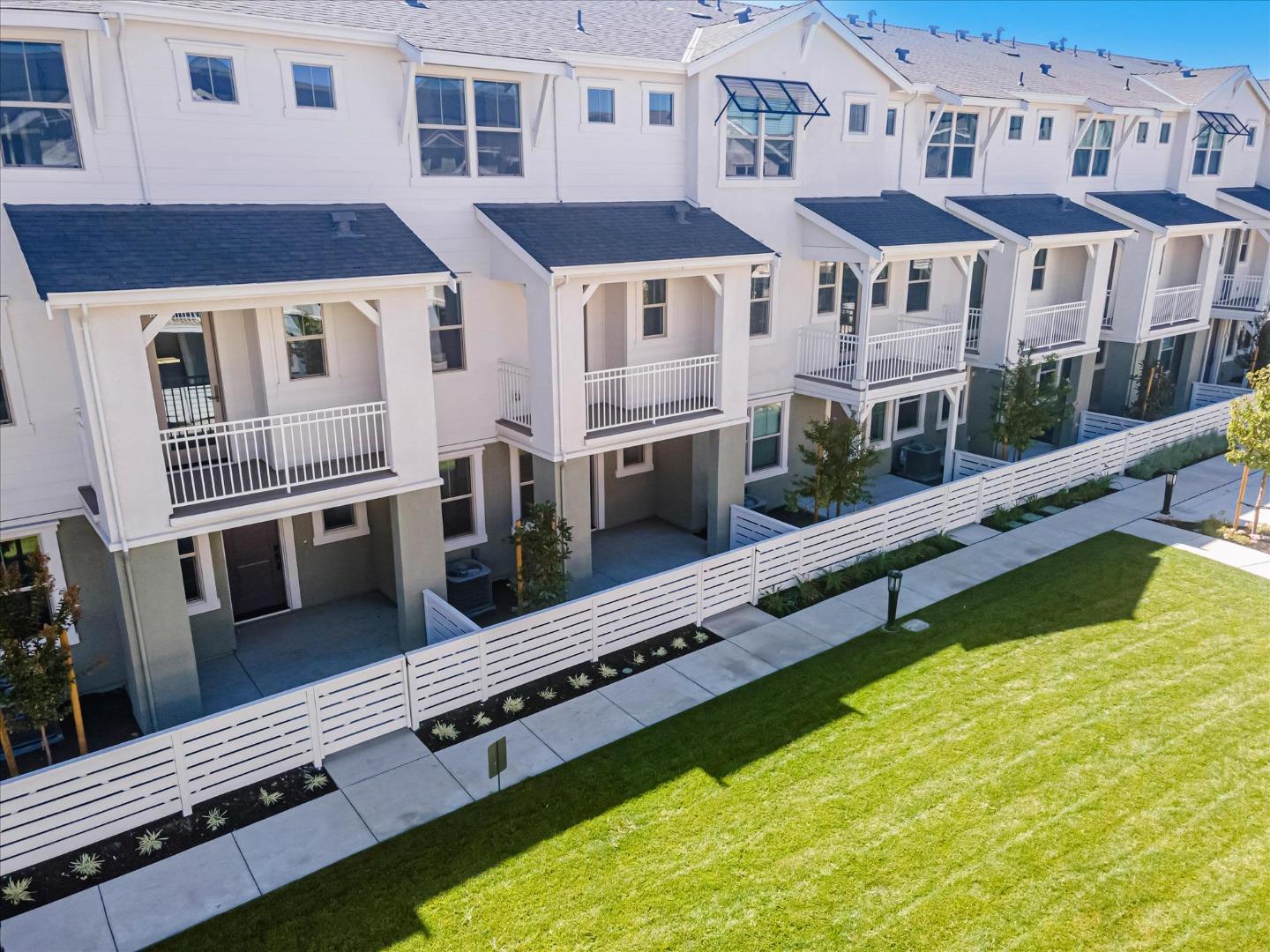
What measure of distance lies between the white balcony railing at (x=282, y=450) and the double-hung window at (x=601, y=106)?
250 inches

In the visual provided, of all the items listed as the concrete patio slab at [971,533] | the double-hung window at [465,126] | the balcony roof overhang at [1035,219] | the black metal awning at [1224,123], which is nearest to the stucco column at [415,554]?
the double-hung window at [465,126]

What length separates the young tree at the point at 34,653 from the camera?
10008 millimetres

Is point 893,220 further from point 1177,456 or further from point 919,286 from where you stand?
point 1177,456

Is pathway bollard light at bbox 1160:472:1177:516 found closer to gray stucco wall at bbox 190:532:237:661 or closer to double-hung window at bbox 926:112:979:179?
double-hung window at bbox 926:112:979:179

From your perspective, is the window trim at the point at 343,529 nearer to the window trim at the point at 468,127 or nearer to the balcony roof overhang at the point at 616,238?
the balcony roof overhang at the point at 616,238

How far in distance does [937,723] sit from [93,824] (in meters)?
10.3

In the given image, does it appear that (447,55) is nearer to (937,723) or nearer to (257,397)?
(257,397)

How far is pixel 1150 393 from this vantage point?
82.4 ft

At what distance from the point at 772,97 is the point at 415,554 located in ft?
36.5

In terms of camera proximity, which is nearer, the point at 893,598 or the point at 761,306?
the point at 893,598

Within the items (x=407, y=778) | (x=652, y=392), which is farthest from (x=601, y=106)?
(x=407, y=778)

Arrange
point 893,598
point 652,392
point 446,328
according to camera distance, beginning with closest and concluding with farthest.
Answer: point 893,598, point 446,328, point 652,392

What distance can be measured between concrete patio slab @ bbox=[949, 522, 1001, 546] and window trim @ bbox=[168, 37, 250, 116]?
14.8 m

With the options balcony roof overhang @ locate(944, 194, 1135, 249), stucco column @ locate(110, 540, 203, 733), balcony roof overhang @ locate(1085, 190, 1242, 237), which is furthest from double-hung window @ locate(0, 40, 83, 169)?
balcony roof overhang @ locate(1085, 190, 1242, 237)
